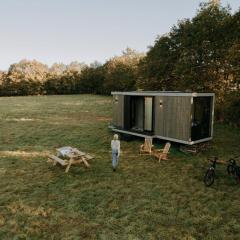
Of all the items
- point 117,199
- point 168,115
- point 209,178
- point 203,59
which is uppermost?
point 203,59

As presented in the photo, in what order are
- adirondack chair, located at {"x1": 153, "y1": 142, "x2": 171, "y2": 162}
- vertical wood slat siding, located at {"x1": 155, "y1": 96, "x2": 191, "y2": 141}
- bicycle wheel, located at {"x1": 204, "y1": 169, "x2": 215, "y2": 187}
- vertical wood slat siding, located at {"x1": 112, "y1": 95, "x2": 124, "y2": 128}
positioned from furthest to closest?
vertical wood slat siding, located at {"x1": 112, "y1": 95, "x2": 124, "y2": 128} < vertical wood slat siding, located at {"x1": 155, "y1": 96, "x2": 191, "y2": 141} < adirondack chair, located at {"x1": 153, "y1": 142, "x2": 171, "y2": 162} < bicycle wheel, located at {"x1": 204, "y1": 169, "x2": 215, "y2": 187}

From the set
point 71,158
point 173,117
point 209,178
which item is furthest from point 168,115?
point 71,158

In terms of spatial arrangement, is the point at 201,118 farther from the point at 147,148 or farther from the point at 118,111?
the point at 118,111

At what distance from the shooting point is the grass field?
7754 millimetres

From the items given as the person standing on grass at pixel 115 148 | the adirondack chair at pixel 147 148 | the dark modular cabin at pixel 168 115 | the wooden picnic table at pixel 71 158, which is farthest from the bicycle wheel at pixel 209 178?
the wooden picnic table at pixel 71 158

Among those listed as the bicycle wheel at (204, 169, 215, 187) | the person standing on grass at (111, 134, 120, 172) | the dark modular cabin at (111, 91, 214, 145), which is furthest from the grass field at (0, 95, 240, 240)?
the dark modular cabin at (111, 91, 214, 145)

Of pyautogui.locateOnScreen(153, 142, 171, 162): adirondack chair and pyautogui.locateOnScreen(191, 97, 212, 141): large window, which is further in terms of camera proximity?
pyautogui.locateOnScreen(191, 97, 212, 141): large window

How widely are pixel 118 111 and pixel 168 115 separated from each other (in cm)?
474

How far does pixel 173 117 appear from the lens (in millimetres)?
16172

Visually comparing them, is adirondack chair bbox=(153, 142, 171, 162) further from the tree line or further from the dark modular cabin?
the tree line

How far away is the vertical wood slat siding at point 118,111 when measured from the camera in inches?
774

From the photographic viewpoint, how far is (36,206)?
9.20 m

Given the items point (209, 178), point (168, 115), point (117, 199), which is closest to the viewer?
point (117, 199)

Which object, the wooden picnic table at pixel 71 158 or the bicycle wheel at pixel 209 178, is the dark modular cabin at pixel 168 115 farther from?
the wooden picnic table at pixel 71 158
